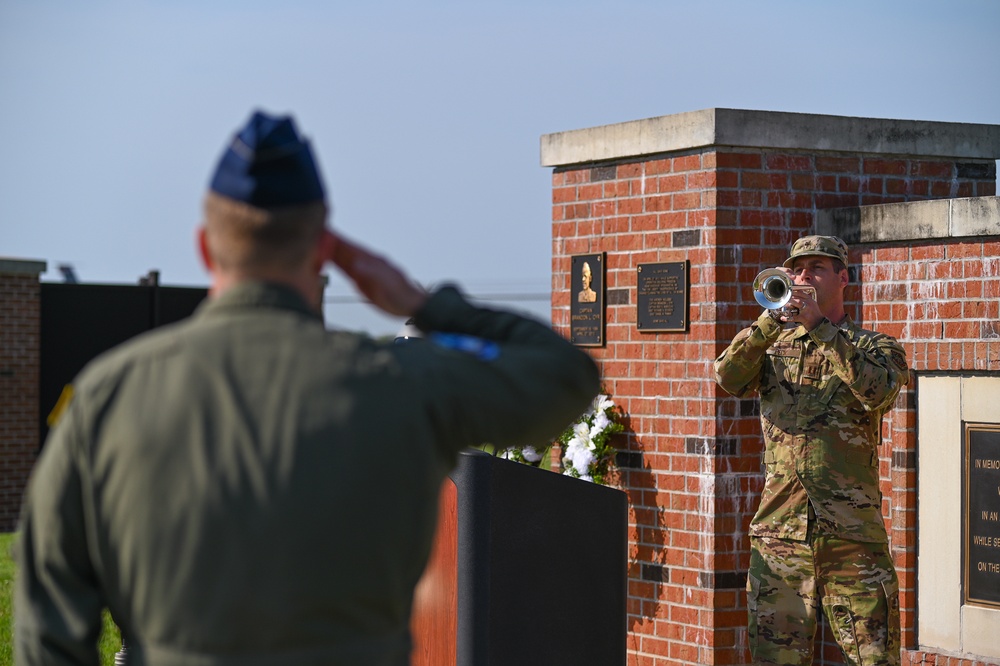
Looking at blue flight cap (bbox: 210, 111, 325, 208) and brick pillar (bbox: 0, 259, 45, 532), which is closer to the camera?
blue flight cap (bbox: 210, 111, 325, 208)

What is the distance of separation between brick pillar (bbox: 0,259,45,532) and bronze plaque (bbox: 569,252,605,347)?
12683 millimetres

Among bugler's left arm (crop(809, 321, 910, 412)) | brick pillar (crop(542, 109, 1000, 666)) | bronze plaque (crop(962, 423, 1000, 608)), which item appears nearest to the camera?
bugler's left arm (crop(809, 321, 910, 412))

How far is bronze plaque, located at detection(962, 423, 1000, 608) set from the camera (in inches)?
273

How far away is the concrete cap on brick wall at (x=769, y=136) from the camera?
25.0ft

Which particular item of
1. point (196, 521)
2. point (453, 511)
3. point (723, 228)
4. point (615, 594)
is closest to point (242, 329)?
point (196, 521)

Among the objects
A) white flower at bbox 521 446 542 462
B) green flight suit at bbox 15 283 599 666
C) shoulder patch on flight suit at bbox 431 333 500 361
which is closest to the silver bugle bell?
white flower at bbox 521 446 542 462

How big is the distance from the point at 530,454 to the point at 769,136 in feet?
7.72

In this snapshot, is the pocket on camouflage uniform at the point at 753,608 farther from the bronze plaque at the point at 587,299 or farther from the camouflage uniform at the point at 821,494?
the bronze plaque at the point at 587,299

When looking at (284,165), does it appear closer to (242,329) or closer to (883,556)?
(242,329)

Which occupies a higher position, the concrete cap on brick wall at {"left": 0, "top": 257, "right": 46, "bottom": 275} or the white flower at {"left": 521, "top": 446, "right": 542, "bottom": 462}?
the concrete cap on brick wall at {"left": 0, "top": 257, "right": 46, "bottom": 275}

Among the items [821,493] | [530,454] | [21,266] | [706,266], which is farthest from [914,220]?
[21,266]

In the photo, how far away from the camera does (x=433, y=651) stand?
5445mm

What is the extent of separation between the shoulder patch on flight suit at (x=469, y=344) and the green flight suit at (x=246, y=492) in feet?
0.21

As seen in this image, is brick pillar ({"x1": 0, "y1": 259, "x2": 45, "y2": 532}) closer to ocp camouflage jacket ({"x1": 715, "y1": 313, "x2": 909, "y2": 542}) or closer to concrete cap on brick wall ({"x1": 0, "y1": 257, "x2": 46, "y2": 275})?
concrete cap on brick wall ({"x1": 0, "y1": 257, "x2": 46, "y2": 275})
